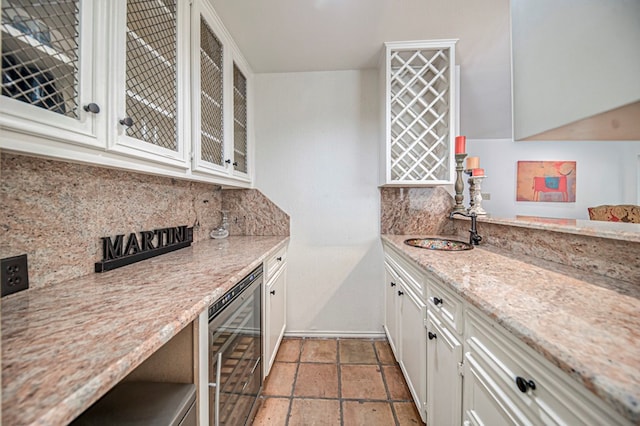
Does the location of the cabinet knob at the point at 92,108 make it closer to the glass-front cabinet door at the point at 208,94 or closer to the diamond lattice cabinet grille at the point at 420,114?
the glass-front cabinet door at the point at 208,94

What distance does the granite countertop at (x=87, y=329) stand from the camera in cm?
42

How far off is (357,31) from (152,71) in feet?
4.56

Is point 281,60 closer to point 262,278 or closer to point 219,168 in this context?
point 219,168

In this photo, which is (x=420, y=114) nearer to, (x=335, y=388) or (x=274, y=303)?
(x=274, y=303)

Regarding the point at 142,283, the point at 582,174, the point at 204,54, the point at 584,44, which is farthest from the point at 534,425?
the point at 582,174

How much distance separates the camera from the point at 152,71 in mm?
1068

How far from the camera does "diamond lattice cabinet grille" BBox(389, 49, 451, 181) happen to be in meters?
2.00

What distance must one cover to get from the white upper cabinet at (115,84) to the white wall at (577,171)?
14.4ft

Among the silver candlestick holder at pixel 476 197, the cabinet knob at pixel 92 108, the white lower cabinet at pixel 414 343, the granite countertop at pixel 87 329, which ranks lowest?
the white lower cabinet at pixel 414 343

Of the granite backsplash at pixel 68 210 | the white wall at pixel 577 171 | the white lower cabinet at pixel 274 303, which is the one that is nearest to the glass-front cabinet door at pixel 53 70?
the granite backsplash at pixel 68 210

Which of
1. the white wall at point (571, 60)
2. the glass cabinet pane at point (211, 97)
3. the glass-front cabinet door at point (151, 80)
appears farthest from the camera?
the glass cabinet pane at point (211, 97)

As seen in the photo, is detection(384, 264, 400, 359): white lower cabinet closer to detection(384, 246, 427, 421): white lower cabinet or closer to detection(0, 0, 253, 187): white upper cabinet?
detection(384, 246, 427, 421): white lower cabinet

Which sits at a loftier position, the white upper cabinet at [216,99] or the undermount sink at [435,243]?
the white upper cabinet at [216,99]

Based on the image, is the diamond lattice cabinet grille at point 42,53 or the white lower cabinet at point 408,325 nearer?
the diamond lattice cabinet grille at point 42,53
